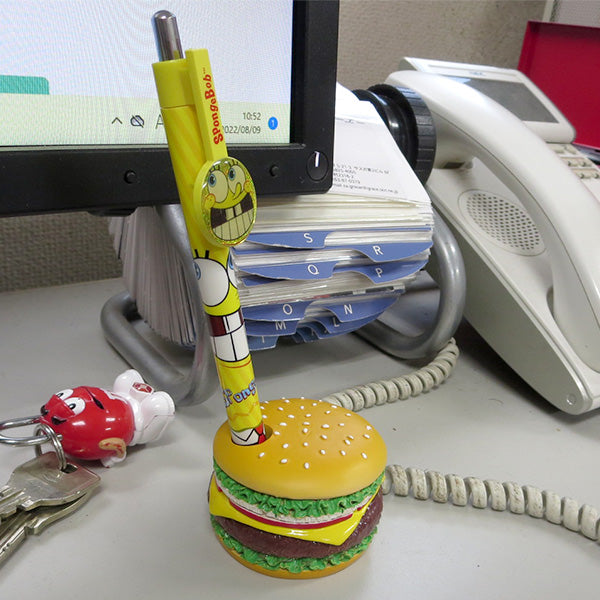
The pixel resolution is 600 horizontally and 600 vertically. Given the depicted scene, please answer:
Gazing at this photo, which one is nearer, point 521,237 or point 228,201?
point 228,201

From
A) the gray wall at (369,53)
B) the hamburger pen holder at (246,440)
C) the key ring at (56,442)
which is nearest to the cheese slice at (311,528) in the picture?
the hamburger pen holder at (246,440)

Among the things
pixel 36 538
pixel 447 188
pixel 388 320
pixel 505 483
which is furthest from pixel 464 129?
pixel 36 538

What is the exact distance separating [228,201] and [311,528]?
14 centimetres

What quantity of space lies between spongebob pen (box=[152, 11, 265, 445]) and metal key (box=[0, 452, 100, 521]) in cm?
12

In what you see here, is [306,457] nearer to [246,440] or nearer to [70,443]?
[246,440]

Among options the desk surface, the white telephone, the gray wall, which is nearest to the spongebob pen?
the desk surface

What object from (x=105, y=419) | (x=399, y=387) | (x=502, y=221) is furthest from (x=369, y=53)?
(x=105, y=419)

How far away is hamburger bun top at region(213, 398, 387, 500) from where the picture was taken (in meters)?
0.25

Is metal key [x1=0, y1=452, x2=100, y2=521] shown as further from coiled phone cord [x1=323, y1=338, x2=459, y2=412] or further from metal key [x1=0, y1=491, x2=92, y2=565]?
coiled phone cord [x1=323, y1=338, x2=459, y2=412]

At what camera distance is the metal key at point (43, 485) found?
281 mm

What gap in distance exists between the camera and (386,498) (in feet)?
1.05

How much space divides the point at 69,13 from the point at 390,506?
0.29 m

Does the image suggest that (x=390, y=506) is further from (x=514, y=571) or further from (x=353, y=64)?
(x=353, y=64)

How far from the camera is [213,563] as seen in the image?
10.5 inches
